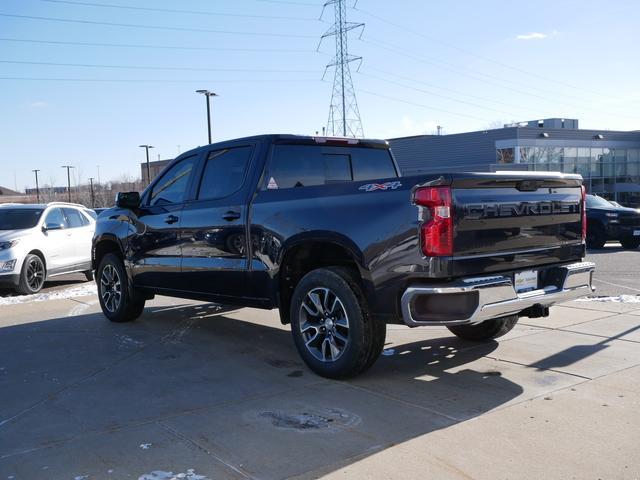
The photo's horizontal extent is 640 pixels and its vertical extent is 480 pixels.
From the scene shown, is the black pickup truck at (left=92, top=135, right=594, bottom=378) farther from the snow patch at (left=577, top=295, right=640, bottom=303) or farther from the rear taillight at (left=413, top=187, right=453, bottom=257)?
the snow patch at (left=577, top=295, right=640, bottom=303)

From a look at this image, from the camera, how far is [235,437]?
394 cm

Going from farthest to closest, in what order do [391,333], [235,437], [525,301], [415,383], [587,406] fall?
[391,333] < [415,383] < [525,301] < [587,406] < [235,437]

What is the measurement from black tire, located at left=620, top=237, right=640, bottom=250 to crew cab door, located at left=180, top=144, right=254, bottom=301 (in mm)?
13945

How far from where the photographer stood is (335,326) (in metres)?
5.07

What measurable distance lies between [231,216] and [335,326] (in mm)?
1535

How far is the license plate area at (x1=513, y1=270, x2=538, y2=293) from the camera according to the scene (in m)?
4.80

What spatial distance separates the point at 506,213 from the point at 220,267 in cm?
273

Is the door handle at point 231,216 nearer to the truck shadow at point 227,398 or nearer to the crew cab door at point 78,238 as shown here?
the truck shadow at point 227,398

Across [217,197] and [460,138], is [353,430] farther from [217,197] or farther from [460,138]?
[460,138]

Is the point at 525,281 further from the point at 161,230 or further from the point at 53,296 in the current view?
the point at 53,296

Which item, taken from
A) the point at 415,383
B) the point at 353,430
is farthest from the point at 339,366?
the point at 353,430

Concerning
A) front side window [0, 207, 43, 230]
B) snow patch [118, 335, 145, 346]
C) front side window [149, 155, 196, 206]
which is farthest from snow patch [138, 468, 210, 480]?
front side window [0, 207, 43, 230]

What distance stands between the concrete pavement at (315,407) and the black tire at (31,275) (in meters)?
3.84

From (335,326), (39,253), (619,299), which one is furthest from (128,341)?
(619,299)
